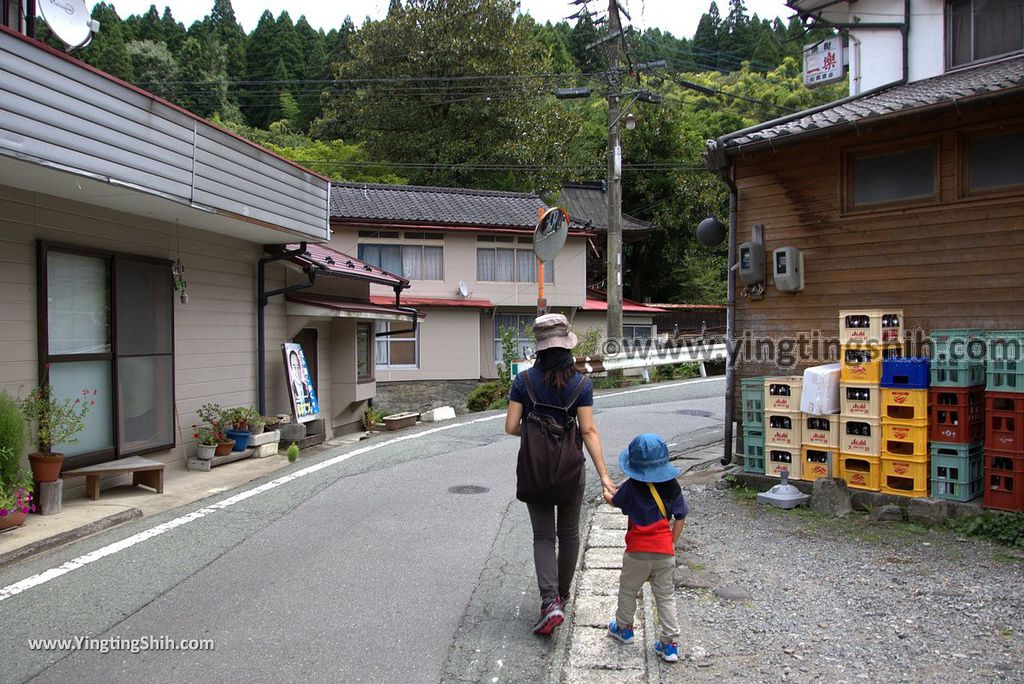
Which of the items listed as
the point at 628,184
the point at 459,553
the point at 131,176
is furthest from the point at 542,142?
the point at 459,553

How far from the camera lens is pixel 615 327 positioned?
2064 cm

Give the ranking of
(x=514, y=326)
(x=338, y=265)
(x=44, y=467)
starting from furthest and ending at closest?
(x=514, y=326)
(x=338, y=265)
(x=44, y=467)

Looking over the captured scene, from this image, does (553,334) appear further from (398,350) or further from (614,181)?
(398,350)

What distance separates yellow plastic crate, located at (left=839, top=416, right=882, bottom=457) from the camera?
745 cm

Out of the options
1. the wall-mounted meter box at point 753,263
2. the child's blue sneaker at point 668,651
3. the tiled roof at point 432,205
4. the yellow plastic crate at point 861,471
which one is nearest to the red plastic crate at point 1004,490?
the yellow plastic crate at point 861,471

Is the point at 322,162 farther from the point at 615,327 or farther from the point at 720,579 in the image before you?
the point at 720,579

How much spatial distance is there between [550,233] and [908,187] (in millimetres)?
4684

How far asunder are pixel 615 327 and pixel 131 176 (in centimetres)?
1485

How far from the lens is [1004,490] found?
6609 millimetres

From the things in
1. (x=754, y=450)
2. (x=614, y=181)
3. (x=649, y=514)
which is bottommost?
(x=754, y=450)

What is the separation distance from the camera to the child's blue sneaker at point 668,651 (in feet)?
13.5

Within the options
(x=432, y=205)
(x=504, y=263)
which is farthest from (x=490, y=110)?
(x=504, y=263)

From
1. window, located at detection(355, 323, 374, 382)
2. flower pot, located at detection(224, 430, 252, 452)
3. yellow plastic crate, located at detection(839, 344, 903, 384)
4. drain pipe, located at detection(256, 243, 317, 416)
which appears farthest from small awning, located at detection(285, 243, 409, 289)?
yellow plastic crate, located at detection(839, 344, 903, 384)

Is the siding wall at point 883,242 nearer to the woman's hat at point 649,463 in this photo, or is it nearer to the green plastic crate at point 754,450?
the green plastic crate at point 754,450
